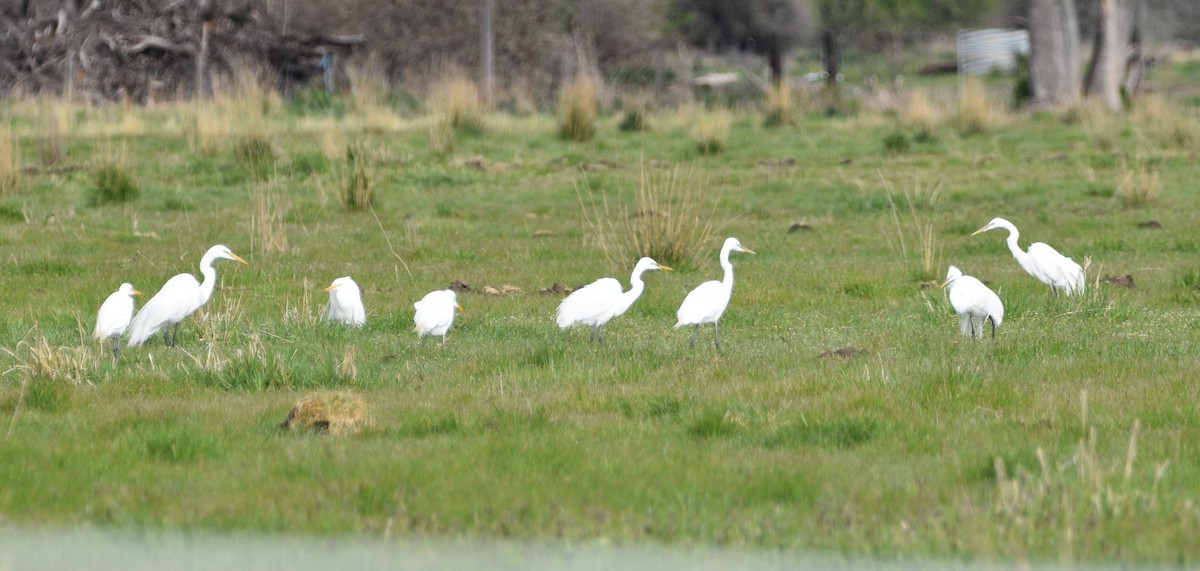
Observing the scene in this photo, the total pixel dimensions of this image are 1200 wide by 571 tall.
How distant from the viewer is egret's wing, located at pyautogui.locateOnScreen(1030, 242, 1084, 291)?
10.0 m

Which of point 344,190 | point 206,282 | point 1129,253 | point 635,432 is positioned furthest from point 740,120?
point 635,432

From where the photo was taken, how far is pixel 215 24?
34.1 meters

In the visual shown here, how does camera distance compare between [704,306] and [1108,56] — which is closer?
[704,306]

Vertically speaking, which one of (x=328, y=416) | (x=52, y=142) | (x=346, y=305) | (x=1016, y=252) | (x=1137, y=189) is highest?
(x=52, y=142)

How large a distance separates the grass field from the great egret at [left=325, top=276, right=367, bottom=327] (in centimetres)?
18

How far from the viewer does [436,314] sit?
844 cm

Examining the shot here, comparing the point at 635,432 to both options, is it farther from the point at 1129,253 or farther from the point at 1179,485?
the point at 1129,253

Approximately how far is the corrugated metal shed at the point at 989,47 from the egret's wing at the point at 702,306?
5164 cm

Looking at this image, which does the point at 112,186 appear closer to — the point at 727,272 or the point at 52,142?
the point at 52,142

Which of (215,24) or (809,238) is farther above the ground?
(215,24)

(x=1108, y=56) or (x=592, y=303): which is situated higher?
(x=1108, y=56)

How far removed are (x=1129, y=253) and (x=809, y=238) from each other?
3.02m

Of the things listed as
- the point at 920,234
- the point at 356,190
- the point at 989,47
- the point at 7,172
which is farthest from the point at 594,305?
the point at 989,47

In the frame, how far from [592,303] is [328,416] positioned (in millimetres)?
2709
